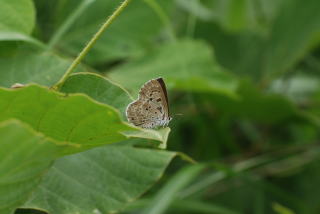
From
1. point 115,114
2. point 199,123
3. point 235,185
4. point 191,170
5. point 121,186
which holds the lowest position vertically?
point 235,185

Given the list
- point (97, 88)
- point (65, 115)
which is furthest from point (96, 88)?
point (65, 115)

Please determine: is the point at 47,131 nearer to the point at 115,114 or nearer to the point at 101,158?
the point at 115,114

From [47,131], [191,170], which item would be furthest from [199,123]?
[47,131]

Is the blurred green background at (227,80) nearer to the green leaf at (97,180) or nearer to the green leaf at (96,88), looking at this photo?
the green leaf at (97,180)

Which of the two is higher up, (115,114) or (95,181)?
(115,114)

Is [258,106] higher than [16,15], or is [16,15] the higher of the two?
[16,15]

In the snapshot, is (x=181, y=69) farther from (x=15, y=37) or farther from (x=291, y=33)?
(x=15, y=37)

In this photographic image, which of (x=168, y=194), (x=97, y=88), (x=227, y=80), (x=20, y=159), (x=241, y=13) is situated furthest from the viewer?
(x=241, y=13)
